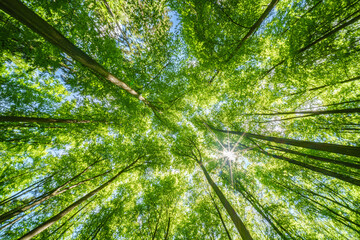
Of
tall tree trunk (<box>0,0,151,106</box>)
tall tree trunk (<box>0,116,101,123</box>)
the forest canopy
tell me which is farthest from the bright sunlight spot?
tall tree trunk (<box>0,116,101,123</box>)

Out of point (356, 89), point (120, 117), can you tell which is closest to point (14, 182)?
point (120, 117)

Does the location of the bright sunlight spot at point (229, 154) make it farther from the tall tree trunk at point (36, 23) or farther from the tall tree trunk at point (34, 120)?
the tall tree trunk at point (34, 120)

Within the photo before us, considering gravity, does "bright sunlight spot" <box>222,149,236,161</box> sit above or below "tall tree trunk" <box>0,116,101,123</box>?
below

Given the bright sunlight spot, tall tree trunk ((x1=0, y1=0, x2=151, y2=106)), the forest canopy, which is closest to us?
tall tree trunk ((x1=0, y1=0, x2=151, y2=106))

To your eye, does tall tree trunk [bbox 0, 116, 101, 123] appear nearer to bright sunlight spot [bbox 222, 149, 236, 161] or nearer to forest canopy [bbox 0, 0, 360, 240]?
forest canopy [bbox 0, 0, 360, 240]

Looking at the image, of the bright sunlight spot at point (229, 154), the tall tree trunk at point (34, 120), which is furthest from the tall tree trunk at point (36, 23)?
the bright sunlight spot at point (229, 154)

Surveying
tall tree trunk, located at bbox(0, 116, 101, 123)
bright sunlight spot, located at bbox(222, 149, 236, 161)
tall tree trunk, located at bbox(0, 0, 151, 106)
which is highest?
tall tree trunk, located at bbox(0, 116, 101, 123)

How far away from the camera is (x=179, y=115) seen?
8.55 meters

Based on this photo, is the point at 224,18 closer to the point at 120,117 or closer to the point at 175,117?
the point at 175,117

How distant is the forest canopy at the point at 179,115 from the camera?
13.0 ft

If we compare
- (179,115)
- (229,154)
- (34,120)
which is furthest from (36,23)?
(229,154)

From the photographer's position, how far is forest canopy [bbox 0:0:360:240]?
157 inches

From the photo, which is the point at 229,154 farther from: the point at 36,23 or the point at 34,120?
the point at 34,120

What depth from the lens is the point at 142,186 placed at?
30.9ft
